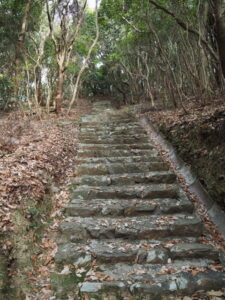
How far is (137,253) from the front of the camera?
13.6 ft

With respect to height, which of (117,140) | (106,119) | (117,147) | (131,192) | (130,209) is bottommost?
(130,209)

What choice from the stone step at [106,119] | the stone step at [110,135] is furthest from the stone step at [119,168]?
the stone step at [106,119]

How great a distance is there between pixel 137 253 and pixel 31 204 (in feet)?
6.65

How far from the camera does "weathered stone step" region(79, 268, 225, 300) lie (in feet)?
11.5

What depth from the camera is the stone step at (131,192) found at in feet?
18.4

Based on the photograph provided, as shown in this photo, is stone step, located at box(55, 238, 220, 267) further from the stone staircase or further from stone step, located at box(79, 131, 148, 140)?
stone step, located at box(79, 131, 148, 140)

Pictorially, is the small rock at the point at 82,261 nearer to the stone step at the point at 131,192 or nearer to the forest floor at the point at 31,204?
the forest floor at the point at 31,204

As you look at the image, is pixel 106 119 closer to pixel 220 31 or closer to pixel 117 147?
Answer: pixel 117 147

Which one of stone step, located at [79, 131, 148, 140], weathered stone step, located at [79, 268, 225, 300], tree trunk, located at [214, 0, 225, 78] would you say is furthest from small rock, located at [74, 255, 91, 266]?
stone step, located at [79, 131, 148, 140]

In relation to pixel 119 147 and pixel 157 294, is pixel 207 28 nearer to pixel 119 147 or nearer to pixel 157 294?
pixel 119 147

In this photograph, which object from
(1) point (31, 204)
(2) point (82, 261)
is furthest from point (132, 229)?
(1) point (31, 204)

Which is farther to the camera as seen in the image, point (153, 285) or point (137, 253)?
point (137, 253)

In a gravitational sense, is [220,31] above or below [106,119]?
above

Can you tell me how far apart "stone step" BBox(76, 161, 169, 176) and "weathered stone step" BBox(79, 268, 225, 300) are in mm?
3100
